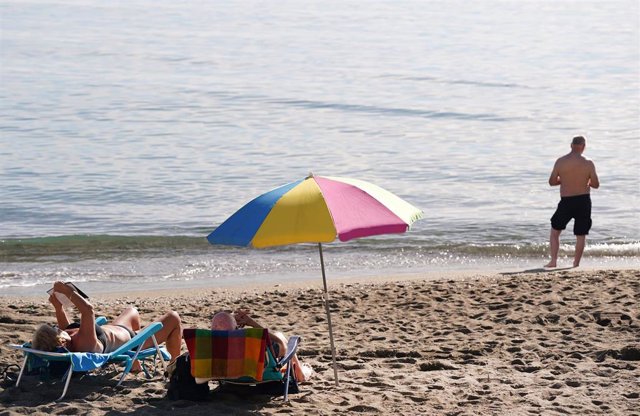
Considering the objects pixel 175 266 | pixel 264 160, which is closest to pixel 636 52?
pixel 264 160

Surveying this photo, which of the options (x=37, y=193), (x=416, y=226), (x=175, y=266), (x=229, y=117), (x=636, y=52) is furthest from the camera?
(x=636, y=52)

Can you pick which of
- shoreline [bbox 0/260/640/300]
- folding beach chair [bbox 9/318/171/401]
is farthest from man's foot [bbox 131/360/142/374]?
shoreline [bbox 0/260/640/300]

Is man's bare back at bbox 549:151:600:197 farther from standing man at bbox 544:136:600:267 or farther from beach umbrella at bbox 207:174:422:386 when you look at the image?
beach umbrella at bbox 207:174:422:386

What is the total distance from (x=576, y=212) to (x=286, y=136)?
14489mm

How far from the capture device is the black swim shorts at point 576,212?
11.9 meters

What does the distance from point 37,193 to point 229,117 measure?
10540 mm

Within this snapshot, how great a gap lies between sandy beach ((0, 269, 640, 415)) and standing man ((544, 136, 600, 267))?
78 cm

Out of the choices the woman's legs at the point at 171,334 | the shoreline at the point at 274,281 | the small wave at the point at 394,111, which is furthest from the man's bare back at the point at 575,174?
the small wave at the point at 394,111

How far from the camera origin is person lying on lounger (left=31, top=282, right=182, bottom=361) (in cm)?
670

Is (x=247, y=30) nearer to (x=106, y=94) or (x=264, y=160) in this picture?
(x=106, y=94)

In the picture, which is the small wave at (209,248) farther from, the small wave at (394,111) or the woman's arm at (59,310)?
the small wave at (394,111)

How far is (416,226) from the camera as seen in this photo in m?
15.9

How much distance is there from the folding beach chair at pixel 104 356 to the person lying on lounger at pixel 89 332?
0.09 meters

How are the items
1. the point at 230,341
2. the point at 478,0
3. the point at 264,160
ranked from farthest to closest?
the point at 478,0 < the point at 264,160 < the point at 230,341
